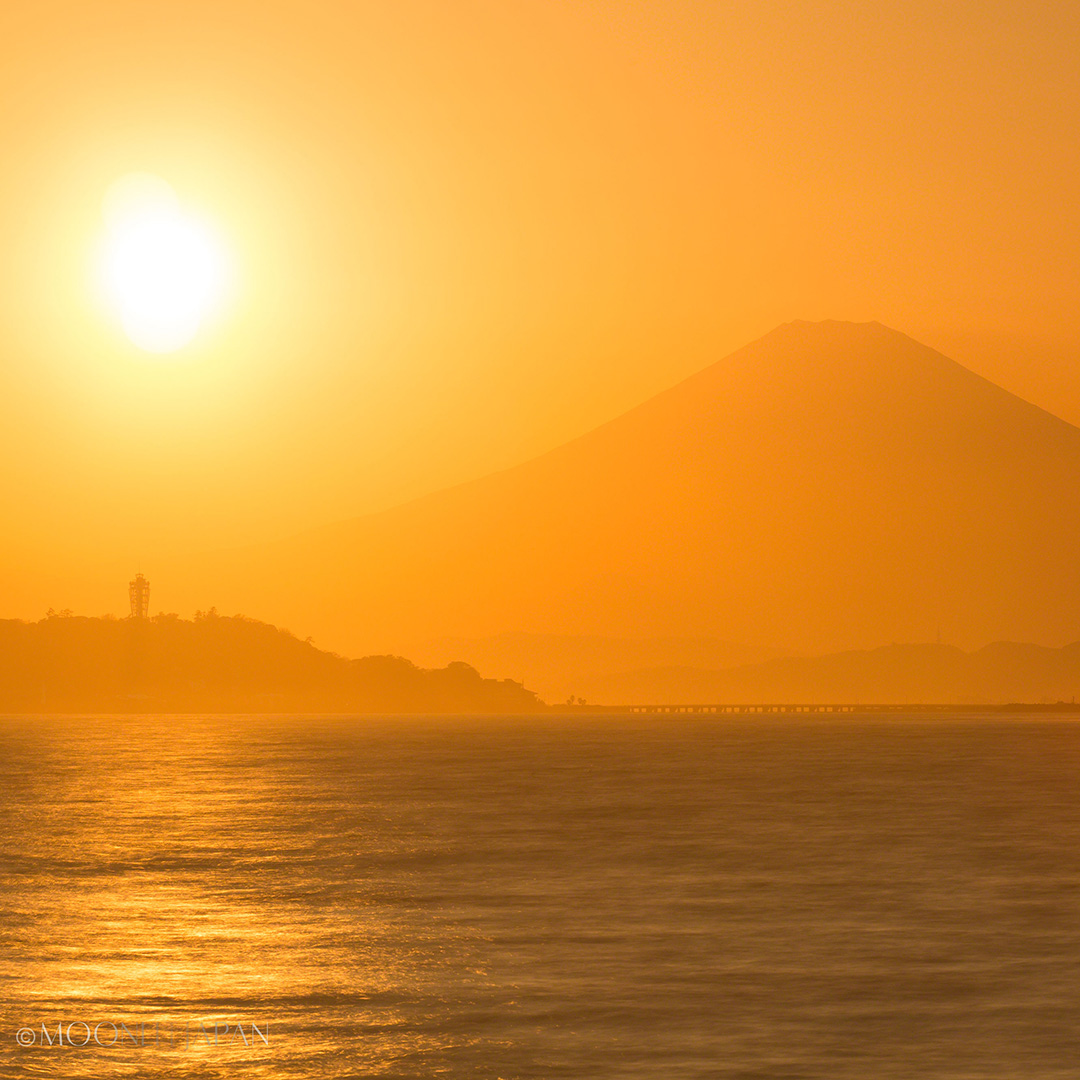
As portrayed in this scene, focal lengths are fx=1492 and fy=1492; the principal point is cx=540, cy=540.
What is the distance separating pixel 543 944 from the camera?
4425 cm

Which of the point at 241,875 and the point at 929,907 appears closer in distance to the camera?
the point at 929,907

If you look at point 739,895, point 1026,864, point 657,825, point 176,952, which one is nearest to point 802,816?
point 657,825

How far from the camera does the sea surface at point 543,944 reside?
31.0 m

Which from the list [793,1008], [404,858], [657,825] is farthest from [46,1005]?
[657,825]

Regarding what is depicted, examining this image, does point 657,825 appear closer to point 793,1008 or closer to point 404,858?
point 404,858

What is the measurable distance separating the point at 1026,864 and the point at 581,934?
103ft

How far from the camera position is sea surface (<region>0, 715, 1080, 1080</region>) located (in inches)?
1222

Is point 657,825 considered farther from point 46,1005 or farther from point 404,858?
point 46,1005

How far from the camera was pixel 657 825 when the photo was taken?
91938mm

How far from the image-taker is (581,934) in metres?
46.3

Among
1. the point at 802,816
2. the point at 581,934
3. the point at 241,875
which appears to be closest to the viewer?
the point at 581,934

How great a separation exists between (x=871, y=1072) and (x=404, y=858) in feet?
147

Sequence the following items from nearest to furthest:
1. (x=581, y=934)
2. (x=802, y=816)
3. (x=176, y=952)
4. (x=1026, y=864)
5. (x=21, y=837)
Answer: (x=176, y=952) → (x=581, y=934) → (x=1026, y=864) → (x=21, y=837) → (x=802, y=816)

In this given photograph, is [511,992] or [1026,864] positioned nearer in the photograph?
[511,992]
